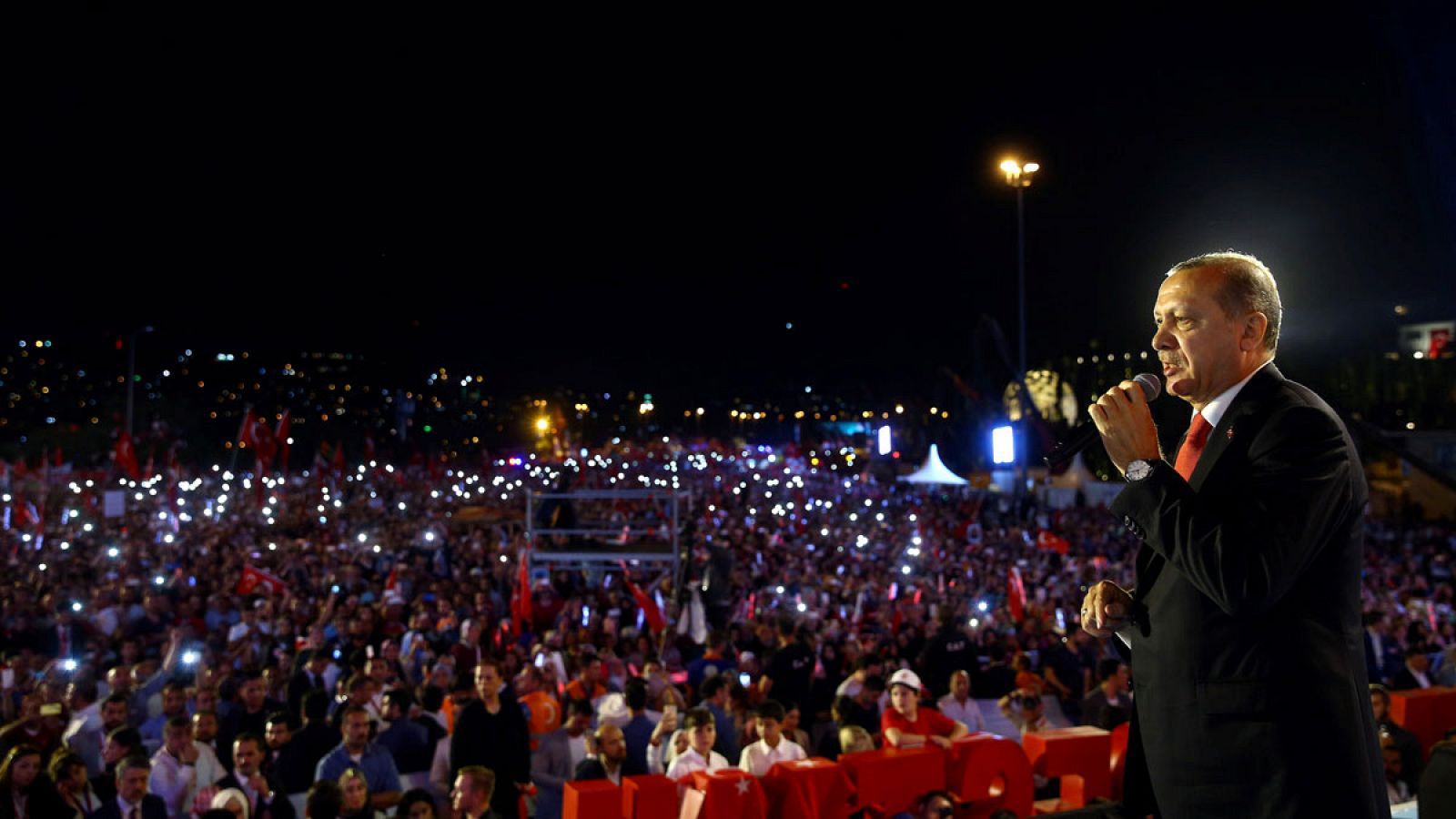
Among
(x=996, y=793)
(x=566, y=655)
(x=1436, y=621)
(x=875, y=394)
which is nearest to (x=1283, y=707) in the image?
(x=996, y=793)

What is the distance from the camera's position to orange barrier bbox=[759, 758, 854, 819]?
454cm

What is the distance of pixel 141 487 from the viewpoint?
28688 mm

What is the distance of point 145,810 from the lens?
5.27 m

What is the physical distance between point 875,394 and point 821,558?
104 ft

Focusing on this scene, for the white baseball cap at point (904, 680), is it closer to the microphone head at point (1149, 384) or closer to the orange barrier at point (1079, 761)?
the orange barrier at point (1079, 761)

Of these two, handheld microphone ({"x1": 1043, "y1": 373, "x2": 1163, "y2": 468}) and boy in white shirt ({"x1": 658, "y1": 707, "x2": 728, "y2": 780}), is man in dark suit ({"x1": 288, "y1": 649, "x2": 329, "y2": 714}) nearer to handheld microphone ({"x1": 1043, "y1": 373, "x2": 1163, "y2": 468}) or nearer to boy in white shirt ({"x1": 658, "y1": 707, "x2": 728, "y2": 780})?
boy in white shirt ({"x1": 658, "y1": 707, "x2": 728, "y2": 780})

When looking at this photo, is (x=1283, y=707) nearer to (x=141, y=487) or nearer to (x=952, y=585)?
(x=952, y=585)

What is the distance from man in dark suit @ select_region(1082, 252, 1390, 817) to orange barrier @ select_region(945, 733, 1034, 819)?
3.59m

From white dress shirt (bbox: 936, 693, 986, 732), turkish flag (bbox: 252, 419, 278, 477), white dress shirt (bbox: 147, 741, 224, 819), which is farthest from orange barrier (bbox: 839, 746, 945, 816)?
turkish flag (bbox: 252, 419, 278, 477)

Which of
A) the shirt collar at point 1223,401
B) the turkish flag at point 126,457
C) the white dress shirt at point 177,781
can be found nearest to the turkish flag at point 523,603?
the white dress shirt at point 177,781

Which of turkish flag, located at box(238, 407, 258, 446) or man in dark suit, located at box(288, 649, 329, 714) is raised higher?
turkish flag, located at box(238, 407, 258, 446)

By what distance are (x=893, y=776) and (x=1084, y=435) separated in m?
3.40

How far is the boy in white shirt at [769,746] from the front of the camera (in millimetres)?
5789

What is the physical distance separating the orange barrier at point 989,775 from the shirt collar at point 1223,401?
3.76 meters
